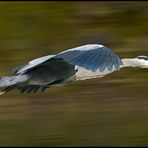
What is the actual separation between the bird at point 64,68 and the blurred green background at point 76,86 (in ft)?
1.70

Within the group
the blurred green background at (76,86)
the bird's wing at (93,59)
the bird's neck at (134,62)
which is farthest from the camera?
the blurred green background at (76,86)

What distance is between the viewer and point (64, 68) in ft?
16.9

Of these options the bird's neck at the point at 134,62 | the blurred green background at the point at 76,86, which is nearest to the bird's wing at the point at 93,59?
the bird's neck at the point at 134,62

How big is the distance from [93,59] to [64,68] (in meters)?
0.32

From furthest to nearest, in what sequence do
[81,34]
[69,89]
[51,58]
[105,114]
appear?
[81,34] → [69,89] → [105,114] → [51,58]

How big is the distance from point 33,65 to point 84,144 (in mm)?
815

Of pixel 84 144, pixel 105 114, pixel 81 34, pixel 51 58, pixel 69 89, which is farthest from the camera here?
pixel 81 34

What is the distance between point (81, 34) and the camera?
771 cm

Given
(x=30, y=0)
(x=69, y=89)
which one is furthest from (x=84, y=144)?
(x=30, y=0)

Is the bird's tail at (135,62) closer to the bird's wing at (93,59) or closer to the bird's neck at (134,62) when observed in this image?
the bird's neck at (134,62)

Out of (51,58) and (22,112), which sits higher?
(51,58)

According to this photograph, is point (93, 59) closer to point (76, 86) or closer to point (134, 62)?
point (134, 62)

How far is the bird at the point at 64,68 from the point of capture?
4.85 metres

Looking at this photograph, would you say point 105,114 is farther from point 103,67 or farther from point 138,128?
point 103,67
